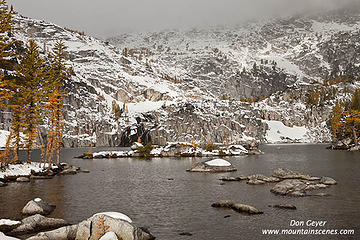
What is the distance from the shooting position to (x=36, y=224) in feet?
74.1

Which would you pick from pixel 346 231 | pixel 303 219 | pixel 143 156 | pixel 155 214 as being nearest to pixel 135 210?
pixel 155 214

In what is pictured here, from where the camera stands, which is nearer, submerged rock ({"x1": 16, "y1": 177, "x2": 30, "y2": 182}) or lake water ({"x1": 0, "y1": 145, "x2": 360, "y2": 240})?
lake water ({"x1": 0, "y1": 145, "x2": 360, "y2": 240})

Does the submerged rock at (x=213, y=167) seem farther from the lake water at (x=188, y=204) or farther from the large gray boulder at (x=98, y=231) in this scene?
the large gray boulder at (x=98, y=231)

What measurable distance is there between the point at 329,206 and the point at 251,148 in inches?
4129

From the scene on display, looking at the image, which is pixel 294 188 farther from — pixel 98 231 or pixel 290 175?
pixel 98 231

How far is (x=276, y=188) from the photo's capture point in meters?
37.0

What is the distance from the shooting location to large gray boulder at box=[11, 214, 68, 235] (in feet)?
71.2

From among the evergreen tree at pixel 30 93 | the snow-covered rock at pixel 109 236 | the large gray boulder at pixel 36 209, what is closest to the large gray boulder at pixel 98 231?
the snow-covered rock at pixel 109 236

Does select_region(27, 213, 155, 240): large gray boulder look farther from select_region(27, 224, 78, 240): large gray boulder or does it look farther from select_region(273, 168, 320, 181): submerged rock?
select_region(273, 168, 320, 181): submerged rock

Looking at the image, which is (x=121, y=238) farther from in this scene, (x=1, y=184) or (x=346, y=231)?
(x=1, y=184)

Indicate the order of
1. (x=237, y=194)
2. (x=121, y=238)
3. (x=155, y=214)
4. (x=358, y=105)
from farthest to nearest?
(x=358, y=105) < (x=237, y=194) < (x=155, y=214) < (x=121, y=238)

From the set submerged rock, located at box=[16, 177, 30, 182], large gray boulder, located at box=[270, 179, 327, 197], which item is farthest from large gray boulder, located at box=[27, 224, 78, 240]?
submerged rock, located at box=[16, 177, 30, 182]

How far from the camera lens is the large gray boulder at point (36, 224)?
→ 71.2 ft

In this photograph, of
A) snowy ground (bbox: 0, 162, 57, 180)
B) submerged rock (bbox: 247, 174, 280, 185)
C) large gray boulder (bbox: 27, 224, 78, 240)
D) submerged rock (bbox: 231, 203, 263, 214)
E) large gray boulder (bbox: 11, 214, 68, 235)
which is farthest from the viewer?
snowy ground (bbox: 0, 162, 57, 180)
